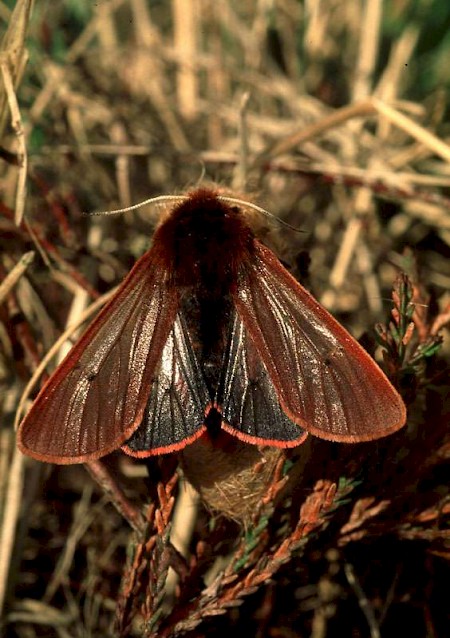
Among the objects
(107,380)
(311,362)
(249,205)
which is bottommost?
(311,362)

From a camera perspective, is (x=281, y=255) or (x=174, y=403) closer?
(x=174, y=403)

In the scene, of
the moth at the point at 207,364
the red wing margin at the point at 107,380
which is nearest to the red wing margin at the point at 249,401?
the moth at the point at 207,364

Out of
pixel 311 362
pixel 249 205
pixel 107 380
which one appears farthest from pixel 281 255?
pixel 107 380

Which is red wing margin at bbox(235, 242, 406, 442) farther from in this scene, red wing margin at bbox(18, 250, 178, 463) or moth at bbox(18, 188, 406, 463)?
red wing margin at bbox(18, 250, 178, 463)

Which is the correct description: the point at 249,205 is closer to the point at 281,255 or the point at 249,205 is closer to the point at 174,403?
the point at 281,255

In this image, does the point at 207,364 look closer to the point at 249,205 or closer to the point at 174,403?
the point at 174,403

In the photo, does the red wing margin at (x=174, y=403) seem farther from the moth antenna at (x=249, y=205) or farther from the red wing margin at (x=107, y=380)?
the moth antenna at (x=249, y=205)

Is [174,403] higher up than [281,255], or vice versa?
[281,255]
